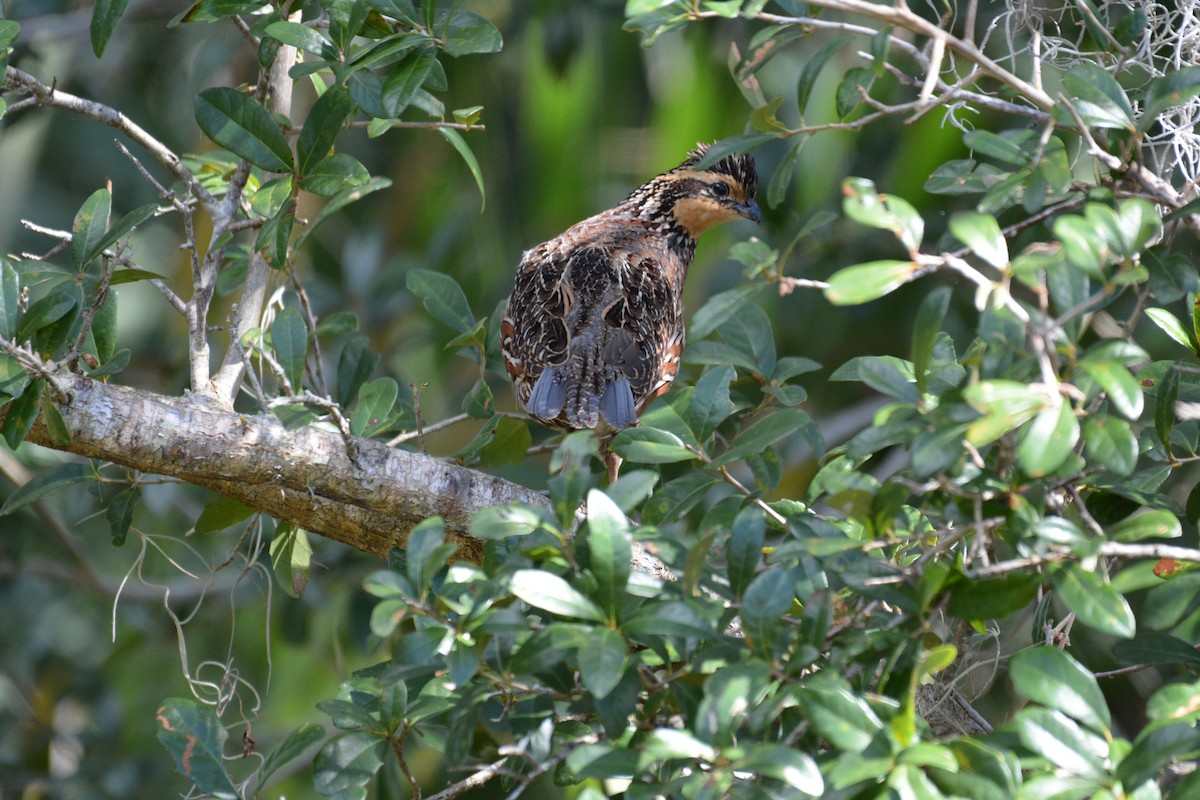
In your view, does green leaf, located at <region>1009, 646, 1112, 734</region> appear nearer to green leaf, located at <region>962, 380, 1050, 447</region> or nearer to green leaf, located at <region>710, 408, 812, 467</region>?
green leaf, located at <region>962, 380, 1050, 447</region>

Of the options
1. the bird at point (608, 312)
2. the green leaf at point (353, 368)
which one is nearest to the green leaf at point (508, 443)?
the bird at point (608, 312)

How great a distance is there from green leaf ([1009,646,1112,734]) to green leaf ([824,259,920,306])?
0.55 meters

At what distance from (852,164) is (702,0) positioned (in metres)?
3.89

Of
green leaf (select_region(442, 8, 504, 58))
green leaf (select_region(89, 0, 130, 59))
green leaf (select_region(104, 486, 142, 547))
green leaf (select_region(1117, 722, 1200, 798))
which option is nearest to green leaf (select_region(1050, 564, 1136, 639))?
green leaf (select_region(1117, 722, 1200, 798))

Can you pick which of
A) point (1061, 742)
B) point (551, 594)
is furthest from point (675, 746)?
point (1061, 742)

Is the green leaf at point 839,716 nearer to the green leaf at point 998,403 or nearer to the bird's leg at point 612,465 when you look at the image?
the green leaf at point 998,403

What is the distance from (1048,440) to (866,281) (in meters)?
0.32

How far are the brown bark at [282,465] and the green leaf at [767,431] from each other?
850mm

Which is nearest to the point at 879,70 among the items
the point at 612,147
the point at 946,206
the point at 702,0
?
the point at 702,0

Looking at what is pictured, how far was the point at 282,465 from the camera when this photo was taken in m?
2.81

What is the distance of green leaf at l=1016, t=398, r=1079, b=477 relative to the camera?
5.08 feet

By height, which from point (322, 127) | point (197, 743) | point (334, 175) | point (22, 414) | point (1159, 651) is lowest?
point (197, 743)

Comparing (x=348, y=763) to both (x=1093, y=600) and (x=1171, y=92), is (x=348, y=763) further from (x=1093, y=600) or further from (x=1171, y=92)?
(x=1171, y=92)

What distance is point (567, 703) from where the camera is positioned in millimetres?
2154
